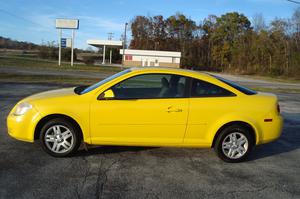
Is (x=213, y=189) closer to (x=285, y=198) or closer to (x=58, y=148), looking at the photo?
(x=285, y=198)

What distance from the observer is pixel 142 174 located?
5.08 m

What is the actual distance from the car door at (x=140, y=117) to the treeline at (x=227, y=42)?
5735 cm

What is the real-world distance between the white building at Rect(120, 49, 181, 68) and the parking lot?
226 feet

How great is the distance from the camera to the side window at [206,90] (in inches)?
228

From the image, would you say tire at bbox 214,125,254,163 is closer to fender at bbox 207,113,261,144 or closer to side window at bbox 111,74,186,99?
fender at bbox 207,113,261,144

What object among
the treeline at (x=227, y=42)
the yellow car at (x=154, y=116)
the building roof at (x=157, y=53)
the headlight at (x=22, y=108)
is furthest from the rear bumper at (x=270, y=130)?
the building roof at (x=157, y=53)

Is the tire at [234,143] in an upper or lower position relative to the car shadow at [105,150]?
upper

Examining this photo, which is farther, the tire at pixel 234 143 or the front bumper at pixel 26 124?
the tire at pixel 234 143

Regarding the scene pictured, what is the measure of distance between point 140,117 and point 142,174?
0.98 meters

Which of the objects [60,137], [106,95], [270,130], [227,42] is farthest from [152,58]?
[60,137]

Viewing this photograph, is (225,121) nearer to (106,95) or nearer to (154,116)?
(154,116)

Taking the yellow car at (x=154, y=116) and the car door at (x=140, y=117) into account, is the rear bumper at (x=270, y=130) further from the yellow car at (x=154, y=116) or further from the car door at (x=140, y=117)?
the car door at (x=140, y=117)

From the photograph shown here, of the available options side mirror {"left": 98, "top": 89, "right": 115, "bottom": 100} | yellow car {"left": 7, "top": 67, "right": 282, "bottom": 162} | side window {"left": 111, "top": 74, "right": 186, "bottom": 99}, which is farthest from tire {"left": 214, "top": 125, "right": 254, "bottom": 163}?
side mirror {"left": 98, "top": 89, "right": 115, "bottom": 100}

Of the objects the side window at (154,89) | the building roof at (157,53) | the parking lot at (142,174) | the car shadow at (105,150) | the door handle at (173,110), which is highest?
the building roof at (157,53)
